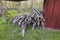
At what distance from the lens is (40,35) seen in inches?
127

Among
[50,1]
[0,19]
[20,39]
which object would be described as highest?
[50,1]

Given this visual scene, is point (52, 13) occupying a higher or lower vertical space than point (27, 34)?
higher

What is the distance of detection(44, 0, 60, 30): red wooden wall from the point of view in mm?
3201

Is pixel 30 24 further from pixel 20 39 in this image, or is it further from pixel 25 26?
pixel 20 39

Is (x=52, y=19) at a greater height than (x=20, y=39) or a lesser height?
greater

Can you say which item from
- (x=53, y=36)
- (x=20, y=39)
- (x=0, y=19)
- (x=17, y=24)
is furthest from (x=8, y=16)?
(x=53, y=36)

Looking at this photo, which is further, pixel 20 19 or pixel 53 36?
pixel 20 19

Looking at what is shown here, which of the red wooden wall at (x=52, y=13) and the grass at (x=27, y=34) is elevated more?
the red wooden wall at (x=52, y=13)

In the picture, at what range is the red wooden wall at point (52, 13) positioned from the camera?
3201 mm

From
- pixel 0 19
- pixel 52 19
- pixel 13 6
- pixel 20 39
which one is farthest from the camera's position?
pixel 13 6

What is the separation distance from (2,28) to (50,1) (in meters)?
1.14

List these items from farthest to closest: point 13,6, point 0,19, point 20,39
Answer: point 13,6 → point 0,19 → point 20,39

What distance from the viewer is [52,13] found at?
3266 mm

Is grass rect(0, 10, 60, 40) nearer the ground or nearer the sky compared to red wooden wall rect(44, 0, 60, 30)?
nearer the ground
